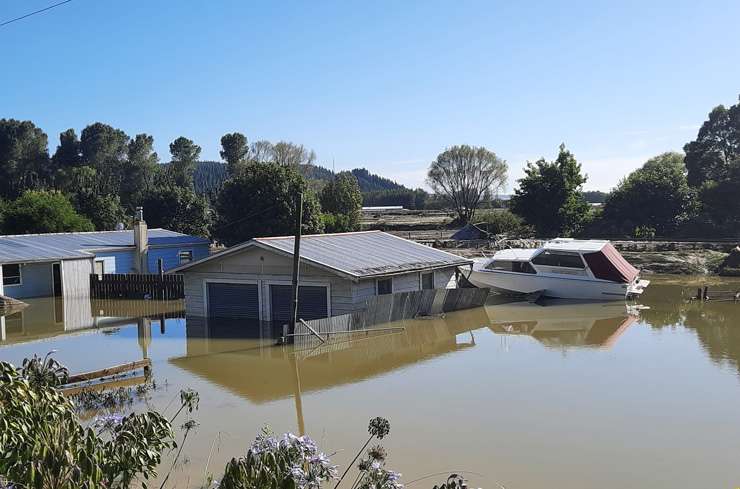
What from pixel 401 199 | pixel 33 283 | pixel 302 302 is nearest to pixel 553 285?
pixel 302 302

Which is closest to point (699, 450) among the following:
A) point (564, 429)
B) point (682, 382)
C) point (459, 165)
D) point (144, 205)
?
point (564, 429)

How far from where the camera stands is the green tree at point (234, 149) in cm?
9850

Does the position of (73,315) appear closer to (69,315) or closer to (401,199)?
(69,315)

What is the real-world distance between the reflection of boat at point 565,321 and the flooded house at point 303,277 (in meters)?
3.32

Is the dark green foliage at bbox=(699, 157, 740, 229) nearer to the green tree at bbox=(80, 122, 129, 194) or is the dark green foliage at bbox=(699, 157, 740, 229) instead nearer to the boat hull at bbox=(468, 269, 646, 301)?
the boat hull at bbox=(468, 269, 646, 301)

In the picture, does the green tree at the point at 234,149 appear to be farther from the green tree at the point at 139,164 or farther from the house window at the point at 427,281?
the house window at the point at 427,281

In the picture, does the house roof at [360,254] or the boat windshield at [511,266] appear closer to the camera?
the house roof at [360,254]

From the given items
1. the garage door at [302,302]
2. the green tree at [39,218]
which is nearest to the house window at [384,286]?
the garage door at [302,302]

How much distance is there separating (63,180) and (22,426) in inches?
3691

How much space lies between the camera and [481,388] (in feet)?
51.5

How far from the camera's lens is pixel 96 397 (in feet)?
48.4

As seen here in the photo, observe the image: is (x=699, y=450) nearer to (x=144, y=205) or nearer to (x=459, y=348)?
(x=459, y=348)

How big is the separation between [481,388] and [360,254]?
1079cm

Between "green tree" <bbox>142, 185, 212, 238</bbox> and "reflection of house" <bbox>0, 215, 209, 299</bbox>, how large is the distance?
19162 mm
